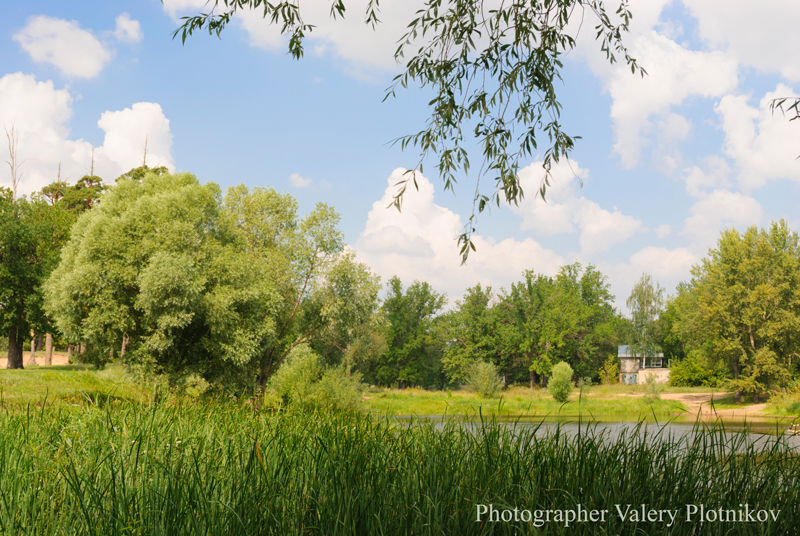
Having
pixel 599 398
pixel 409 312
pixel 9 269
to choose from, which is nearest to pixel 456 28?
pixel 9 269

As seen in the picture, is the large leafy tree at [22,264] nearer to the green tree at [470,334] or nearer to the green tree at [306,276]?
the green tree at [306,276]

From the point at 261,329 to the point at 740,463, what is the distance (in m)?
20.4

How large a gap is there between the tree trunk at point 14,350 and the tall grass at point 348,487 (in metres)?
38.0

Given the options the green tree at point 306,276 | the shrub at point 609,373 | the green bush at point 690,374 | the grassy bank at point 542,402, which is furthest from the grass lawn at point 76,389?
the green bush at point 690,374

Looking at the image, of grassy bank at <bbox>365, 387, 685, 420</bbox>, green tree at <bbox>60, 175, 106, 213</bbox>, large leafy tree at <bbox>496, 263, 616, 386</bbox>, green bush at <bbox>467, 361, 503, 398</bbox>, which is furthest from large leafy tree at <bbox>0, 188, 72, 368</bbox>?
large leafy tree at <bbox>496, 263, 616, 386</bbox>

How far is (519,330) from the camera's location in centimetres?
6262

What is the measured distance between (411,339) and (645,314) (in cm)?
3148

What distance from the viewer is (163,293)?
19906 millimetres

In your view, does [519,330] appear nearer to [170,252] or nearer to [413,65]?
[170,252]

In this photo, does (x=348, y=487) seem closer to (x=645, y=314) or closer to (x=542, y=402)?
(x=542, y=402)

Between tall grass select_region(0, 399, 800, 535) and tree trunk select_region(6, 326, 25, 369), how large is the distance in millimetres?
38044

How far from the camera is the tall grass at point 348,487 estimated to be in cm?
257

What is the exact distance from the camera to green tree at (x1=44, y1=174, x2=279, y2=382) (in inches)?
795

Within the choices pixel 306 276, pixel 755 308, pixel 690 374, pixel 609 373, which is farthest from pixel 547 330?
pixel 306 276
